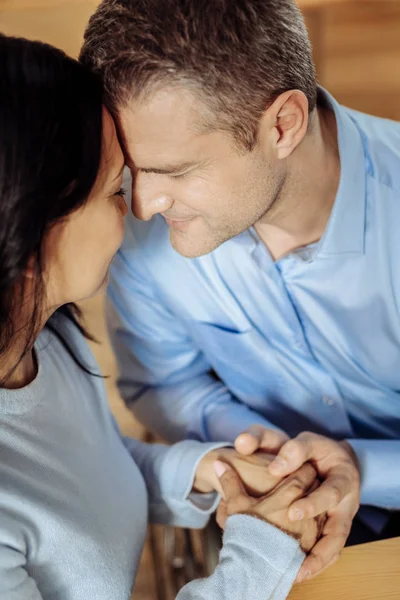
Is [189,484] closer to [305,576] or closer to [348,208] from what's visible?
[305,576]

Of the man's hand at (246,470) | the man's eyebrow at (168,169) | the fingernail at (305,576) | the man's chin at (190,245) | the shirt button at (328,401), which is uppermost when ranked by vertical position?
the man's eyebrow at (168,169)

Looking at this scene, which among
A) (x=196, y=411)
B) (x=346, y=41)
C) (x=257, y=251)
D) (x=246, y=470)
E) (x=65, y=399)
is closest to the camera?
(x=65, y=399)

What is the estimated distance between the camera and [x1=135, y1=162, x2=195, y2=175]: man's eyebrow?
103cm

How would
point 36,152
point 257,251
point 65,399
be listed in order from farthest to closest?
point 257,251
point 65,399
point 36,152

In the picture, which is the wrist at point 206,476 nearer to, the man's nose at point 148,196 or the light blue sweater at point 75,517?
the light blue sweater at point 75,517

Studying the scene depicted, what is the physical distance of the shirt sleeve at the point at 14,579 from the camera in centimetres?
79

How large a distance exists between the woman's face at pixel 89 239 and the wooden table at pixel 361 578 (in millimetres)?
485

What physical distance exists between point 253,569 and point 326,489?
20 cm

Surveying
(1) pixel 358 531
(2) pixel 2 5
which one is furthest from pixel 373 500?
(2) pixel 2 5

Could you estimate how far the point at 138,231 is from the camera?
1.31m

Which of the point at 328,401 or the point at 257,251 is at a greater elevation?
the point at 257,251

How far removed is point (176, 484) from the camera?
118cm

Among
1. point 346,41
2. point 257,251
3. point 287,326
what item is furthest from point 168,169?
point 346,41

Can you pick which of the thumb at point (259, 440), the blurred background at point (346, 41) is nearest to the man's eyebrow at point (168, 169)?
the thumb at point (259, 440)
